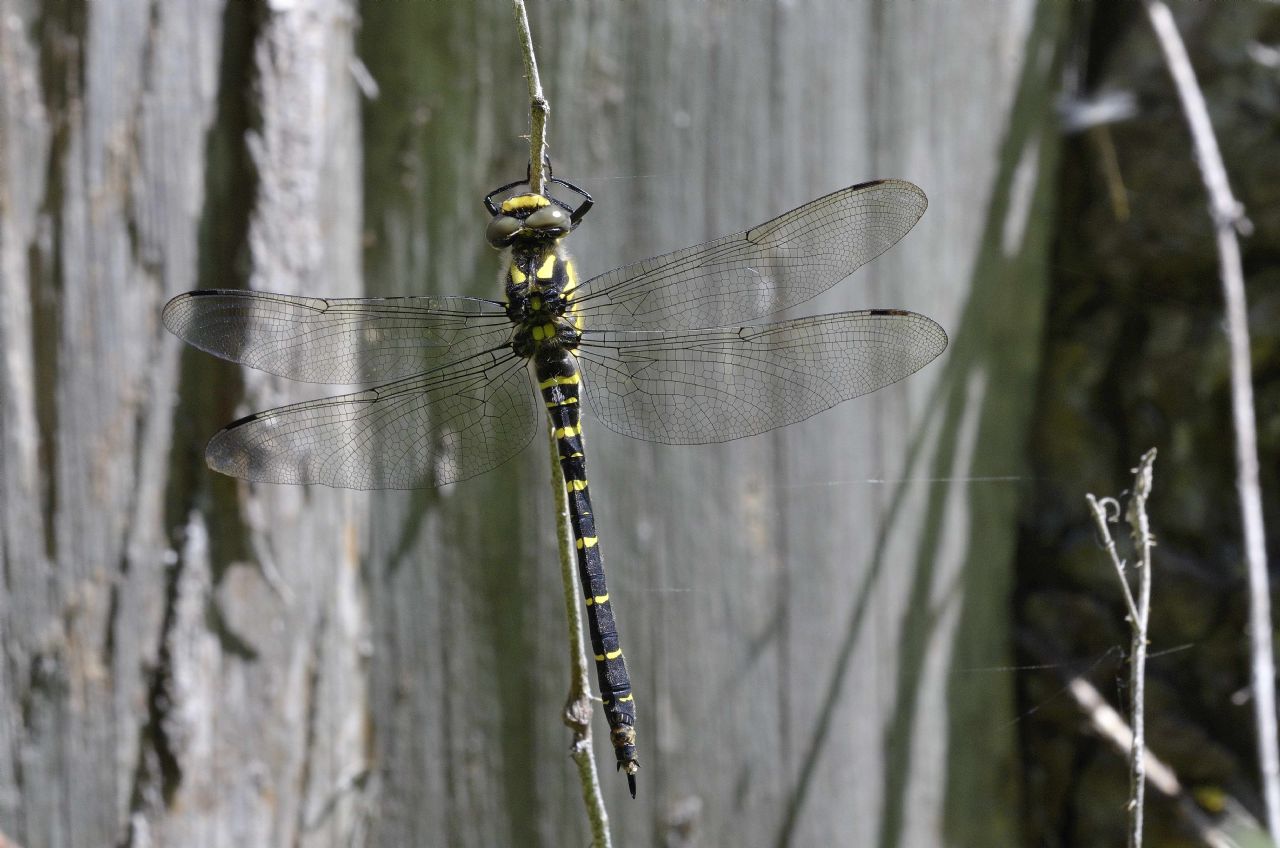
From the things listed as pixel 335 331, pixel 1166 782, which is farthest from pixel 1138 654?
pixel 335 331

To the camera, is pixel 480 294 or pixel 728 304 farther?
pixel 480 294

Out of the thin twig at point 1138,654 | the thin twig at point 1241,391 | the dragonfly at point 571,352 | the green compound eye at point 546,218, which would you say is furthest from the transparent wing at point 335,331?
the thin twig at point 1241,391

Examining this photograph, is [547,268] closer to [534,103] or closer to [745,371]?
[745,371]

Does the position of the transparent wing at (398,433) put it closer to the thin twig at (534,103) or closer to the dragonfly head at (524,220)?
the dragonfly head at (524,220)

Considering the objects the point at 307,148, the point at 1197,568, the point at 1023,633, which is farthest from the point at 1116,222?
the point at 307,148

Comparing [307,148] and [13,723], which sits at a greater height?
[307,148]

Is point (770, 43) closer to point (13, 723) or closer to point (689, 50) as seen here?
point (689, 50)
